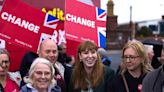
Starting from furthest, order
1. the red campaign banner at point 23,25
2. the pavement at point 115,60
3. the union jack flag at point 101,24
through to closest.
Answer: the pavement at point 115,60 < the union jack flag at point 101,24 < the red campaign banner at point 23,25

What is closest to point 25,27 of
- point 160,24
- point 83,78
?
point 83,78

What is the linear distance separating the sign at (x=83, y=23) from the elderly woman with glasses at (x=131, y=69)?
2700mm

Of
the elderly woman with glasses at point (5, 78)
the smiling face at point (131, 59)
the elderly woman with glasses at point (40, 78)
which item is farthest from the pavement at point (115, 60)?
the elderly woman with glasses at point (40, 78)

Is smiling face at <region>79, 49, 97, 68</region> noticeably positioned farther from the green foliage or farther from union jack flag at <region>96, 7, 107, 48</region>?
the green foliage

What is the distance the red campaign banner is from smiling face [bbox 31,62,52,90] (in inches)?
85.2

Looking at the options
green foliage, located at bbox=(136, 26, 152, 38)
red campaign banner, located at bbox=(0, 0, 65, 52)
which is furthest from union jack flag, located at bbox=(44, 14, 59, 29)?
green foliage, located at bbox=(136, 26, 152, 38)

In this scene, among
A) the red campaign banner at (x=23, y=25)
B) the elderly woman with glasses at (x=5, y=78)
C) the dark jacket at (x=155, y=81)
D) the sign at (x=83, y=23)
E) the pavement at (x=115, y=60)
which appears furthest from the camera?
the pavement at (x=115, y=60)

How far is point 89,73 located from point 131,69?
49 cm

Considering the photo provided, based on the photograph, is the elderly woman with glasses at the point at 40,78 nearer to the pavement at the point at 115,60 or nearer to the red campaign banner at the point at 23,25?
the red campaign banner at the point at 23,25

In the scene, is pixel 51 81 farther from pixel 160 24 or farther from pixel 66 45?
pixel 160 24

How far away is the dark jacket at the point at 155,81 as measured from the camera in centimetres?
339

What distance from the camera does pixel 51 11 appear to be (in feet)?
23.0

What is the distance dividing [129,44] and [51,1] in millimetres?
3023

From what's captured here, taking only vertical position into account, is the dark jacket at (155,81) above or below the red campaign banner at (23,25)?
below
